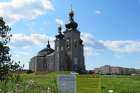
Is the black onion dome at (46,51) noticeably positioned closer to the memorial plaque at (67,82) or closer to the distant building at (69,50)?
the distant building at (69,50)

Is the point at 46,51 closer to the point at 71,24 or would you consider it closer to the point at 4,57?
the point at 71,24

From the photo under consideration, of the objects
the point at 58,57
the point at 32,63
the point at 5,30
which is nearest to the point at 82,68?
the point at 58,57

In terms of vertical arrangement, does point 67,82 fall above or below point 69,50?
below

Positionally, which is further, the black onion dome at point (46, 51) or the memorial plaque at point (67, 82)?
the black onion dome at point (46, 51)

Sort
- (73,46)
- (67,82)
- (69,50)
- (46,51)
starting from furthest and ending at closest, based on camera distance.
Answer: (46,51), (69,50), (73,46), (67,82)

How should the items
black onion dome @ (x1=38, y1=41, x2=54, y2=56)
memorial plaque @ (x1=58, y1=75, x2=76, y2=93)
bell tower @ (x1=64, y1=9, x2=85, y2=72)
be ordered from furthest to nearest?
black onion dome @ (x1=38, y1=41, x2=54, y2=56)
bell tower @ (x1=64, y1=9, x2=85, y2=72)
memorial plaque @ (x1=58, y1=75, x2=76, y2=93)

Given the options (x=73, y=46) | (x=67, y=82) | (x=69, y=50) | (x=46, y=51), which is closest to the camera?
(x=67, y=82)

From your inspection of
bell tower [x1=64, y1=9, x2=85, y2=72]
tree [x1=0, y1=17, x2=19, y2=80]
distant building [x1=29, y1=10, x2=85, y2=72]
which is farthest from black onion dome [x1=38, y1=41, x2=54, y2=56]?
tree [x1=0, y1=17, x2=19, y2=80]

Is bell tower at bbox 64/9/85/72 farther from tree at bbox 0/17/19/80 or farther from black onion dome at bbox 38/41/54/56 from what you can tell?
tree at bbox 0/17/19/80

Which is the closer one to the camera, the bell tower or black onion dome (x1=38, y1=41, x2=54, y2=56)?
the bell tower

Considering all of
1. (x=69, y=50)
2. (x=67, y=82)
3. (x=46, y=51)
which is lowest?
(x=67, y=82)

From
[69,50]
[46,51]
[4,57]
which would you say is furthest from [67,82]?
[46,51]

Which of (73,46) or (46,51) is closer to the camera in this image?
(73,46)

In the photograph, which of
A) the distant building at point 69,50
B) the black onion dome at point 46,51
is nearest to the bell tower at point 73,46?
the distant building at point 69,50
